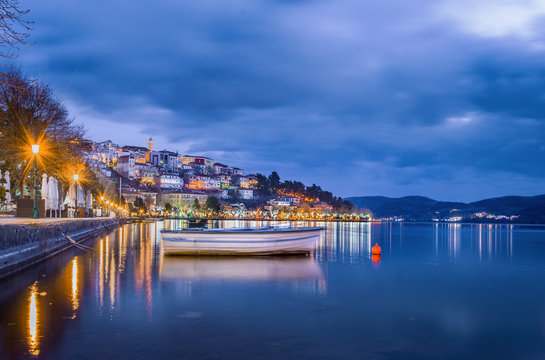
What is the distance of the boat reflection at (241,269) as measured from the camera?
14.4 m

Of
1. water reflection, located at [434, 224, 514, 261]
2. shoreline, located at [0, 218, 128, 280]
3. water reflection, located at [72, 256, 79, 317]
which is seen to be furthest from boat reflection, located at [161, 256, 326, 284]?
water reflection, located at [434, 224, 514, 261]

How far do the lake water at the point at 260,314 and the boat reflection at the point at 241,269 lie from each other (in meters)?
0.07

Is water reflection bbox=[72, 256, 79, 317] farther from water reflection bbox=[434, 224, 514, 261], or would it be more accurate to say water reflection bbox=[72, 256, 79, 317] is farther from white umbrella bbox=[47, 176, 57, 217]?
white umbrella bbox=[47, 176, 57, 217]

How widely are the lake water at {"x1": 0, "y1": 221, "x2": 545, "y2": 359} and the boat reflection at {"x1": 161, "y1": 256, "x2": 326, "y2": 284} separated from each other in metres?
0.07

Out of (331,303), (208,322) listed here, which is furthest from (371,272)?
(208,322)

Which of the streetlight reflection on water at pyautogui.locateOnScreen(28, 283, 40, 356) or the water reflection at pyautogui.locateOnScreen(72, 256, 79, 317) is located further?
the water reflection at pyautogui.locateOnScreen(72, 256, 79, 317)

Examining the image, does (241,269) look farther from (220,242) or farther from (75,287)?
(75,287)

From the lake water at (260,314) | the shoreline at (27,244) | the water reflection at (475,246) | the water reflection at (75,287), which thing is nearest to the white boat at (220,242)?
the lake water at (260,314)

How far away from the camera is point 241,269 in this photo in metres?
16.6

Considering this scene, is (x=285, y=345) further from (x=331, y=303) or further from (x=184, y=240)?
(x=184, y=240)

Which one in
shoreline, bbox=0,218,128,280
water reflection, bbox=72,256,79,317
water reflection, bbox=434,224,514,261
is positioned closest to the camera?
water reflection, bbox=72,256,79,317

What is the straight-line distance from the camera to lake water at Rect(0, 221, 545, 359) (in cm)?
669

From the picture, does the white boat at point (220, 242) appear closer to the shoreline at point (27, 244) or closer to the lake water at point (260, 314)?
the lake water at point (260, 314)

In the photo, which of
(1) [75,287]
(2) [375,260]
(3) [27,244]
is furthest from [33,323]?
(2) [375,260]
